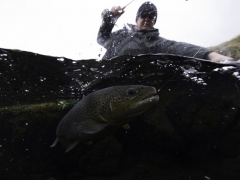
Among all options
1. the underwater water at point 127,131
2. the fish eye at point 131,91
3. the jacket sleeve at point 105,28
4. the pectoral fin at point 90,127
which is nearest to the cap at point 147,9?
the jacket sleeve at point 105,28

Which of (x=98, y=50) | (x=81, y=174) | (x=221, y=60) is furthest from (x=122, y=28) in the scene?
(x=81, y=174)

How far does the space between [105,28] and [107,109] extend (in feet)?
15.7

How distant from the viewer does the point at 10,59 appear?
7488mm

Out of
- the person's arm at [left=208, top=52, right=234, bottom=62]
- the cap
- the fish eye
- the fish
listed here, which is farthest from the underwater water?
the fish eye

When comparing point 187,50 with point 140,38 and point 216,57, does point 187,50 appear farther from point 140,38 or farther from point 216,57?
point 140,38

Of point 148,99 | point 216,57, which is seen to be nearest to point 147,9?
point 216,57

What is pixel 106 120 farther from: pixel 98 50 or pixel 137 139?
pixel 137 139

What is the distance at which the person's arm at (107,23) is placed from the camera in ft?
22.8

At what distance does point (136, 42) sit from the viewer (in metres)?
7.52

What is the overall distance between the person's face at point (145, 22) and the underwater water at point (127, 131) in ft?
3.96

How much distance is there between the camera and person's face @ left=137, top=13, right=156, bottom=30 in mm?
7488

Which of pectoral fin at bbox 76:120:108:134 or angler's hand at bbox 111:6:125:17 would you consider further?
angler's hand at bbox 111:6:125:17

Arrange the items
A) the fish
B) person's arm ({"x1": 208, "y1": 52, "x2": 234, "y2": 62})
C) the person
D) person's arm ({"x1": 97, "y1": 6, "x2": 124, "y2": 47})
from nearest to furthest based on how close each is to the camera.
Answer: the fish, person's arm ({"x1": 208, "y1": 52, "x2": 234, "y2": 62}), person's arm ({"x1": 97, "y1": 6, "x2": 124, "y2": 47}), the person

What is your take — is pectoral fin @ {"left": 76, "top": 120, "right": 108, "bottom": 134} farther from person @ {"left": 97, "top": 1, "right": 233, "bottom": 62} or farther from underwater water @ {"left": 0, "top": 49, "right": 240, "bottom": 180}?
person @ {"left": 97, "top": 1, "right": 233, "bottom": 62}
